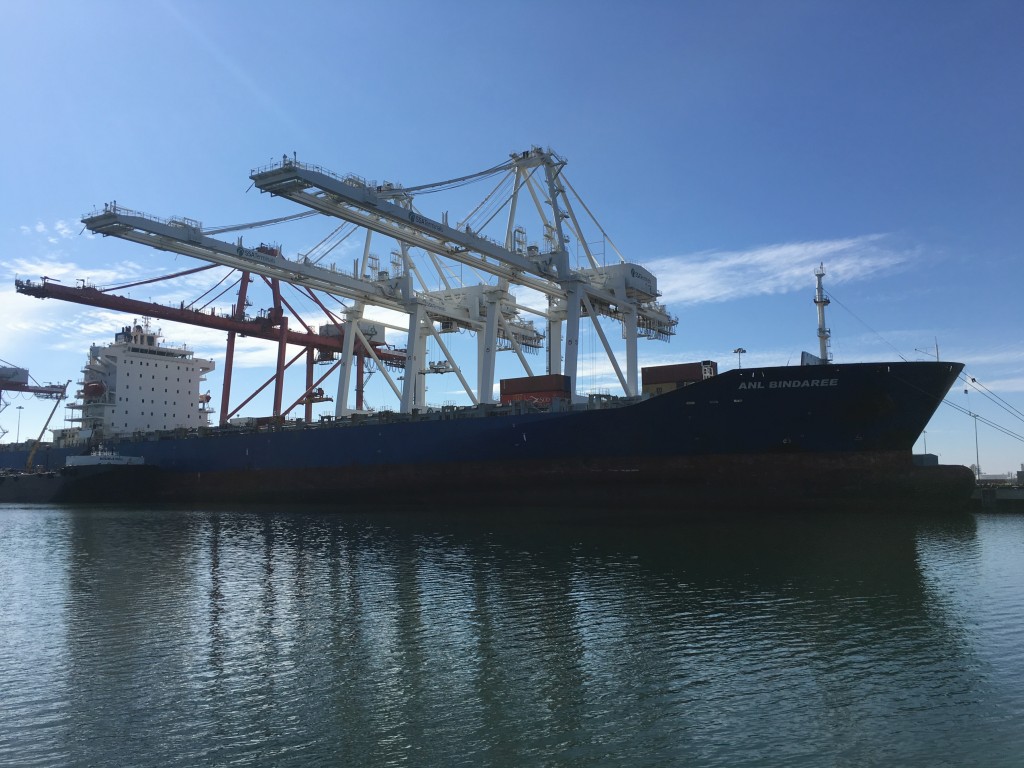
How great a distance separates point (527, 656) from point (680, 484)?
61.5 feet

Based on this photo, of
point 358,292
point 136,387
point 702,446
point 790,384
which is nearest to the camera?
point 790,384

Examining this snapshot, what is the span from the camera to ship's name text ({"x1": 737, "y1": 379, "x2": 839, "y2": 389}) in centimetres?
2569

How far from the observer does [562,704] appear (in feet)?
25.9

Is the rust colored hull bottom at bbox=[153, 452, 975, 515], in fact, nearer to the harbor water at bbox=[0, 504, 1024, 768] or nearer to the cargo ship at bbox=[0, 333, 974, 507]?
the cargo ship at bbox=[0, 333, 974, 507]

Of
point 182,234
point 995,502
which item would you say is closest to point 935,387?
point 995,502

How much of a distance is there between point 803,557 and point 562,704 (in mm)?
10763

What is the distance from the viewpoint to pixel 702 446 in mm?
27016

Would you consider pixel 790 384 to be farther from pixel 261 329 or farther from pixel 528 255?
pixel 261 329

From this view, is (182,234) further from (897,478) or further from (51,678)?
(897,478)

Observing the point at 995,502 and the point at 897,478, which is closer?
the point at 897,478

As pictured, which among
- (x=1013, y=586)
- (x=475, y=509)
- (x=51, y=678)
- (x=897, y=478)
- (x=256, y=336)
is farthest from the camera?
(x=256, y=336)

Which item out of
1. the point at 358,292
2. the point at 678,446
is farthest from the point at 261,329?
the point at 678,446

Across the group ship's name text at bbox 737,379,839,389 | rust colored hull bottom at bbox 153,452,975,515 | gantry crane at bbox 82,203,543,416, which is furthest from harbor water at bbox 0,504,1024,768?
gantry crane at bbox 82,203,543,416

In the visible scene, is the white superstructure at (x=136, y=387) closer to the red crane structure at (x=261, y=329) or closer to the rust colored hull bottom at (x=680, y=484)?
the red crane structure at (x=261, y=329)
